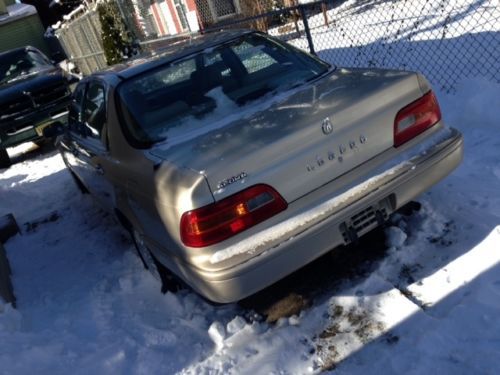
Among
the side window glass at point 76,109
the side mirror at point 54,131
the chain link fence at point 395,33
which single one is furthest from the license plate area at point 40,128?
the side window glass at point 76,109

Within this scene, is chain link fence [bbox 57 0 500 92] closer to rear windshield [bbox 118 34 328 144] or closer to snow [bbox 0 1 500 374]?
snow [bbox 0 1 500 374]

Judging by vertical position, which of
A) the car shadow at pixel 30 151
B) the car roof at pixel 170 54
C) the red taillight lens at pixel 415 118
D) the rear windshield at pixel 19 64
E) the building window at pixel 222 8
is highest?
the car roof at pixel 170 54

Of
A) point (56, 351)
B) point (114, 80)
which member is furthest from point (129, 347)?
point (114, 80)

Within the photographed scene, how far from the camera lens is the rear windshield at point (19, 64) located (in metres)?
10.0

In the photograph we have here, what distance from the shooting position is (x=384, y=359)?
2525mm

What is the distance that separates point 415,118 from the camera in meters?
3.00

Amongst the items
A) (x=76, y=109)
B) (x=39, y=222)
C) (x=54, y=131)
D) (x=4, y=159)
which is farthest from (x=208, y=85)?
(x=4, y=159)

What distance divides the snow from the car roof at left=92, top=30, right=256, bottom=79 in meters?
1.58

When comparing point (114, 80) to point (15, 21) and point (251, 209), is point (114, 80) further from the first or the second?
point (15, 21)

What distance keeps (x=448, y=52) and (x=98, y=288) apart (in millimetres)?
5390

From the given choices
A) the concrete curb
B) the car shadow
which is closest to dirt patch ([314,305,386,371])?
the concrete curb

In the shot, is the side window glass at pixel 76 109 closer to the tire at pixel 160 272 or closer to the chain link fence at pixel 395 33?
the tire at pixel 160 272

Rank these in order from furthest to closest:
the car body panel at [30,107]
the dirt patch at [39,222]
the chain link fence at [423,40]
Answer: the car body panel at [30,107]
the chain link fence at [423,40]
the dirt patch at [39,222]

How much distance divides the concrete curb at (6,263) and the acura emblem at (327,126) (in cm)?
272
